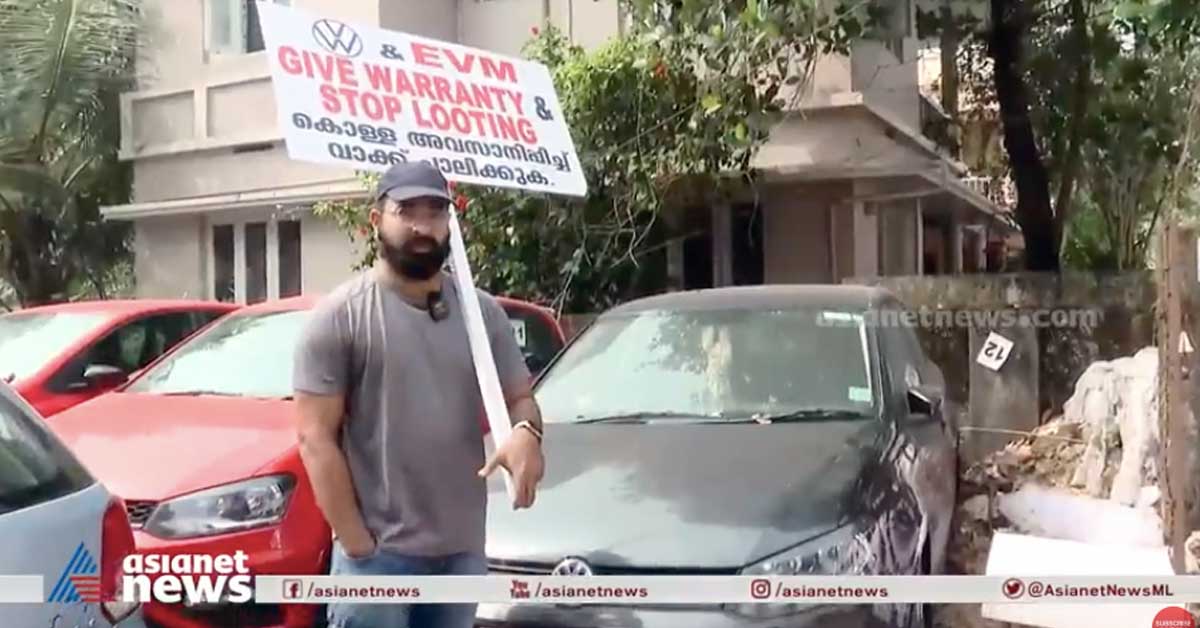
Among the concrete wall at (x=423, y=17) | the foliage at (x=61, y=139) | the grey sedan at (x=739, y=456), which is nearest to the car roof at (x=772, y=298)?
the grey sedan at (x=739, y=456)

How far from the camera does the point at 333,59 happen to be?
2934 millimetres

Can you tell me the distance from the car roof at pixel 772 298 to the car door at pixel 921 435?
0.07 meters

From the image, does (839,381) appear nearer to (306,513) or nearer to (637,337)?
(637,337)

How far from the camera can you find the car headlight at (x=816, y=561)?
3.04 meters

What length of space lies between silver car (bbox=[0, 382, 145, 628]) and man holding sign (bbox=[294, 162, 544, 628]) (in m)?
0.52

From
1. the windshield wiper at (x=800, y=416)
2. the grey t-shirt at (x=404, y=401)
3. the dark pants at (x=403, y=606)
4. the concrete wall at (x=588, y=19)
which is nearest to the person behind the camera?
the grey t-shirt at (x=404, y=401)

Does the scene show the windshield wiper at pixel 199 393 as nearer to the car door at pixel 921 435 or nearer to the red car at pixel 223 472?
the red car at pixel 223 472

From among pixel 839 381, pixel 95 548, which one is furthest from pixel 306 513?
pixel 839 381

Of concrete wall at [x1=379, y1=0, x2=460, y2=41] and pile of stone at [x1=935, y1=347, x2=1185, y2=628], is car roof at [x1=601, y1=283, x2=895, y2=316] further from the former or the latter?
concrete wall at [x1=379, y1=0, x2=460, y2=41]

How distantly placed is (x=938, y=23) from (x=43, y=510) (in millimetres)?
2335

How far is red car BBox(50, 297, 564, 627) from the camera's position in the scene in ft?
10.0

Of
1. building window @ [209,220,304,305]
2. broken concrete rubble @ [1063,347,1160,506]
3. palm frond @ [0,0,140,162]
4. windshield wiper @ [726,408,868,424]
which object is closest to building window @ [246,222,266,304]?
building window @ [209,220,304,305]

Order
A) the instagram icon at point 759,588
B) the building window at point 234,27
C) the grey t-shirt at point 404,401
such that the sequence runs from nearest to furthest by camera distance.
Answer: the grey t-shirt at point 404,401
the instagram icon at point 759,588
the building window at point 234,27

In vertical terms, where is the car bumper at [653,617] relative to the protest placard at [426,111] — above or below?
below
